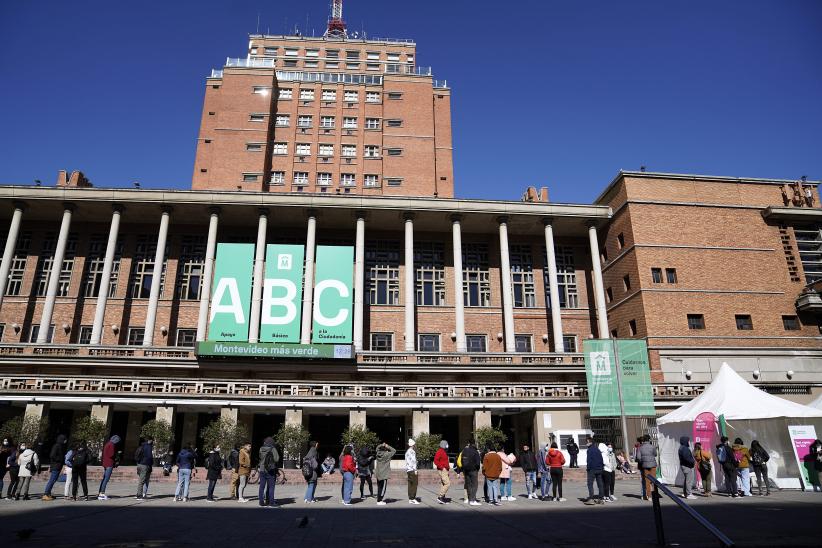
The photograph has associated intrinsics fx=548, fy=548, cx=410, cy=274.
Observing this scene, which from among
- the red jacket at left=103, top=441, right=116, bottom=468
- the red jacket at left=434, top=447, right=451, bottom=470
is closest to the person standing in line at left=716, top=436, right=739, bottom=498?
the red jacket at left=434, top=447, right=451, bottom=470

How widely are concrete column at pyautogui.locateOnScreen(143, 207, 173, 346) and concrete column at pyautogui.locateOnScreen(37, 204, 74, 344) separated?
5.46 meters

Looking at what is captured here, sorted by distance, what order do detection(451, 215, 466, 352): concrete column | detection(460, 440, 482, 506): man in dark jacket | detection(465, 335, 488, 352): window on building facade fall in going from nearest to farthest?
1. detection(460, 440, 482, 506): man in dark jacket
2. detection(451, 215, 466, 352): concrete column
3. detection(465, 335, 488, 352): window on building facade

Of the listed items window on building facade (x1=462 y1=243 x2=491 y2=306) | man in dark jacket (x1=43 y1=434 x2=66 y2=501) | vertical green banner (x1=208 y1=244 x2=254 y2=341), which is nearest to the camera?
man in dark jacket (x1=43 y1=434 x2=66 y2=501)

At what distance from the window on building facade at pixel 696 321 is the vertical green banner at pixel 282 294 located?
80.5 feet

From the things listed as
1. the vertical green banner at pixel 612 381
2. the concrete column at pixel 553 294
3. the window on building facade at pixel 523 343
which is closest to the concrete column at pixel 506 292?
the window on building facade at pixel 523 343

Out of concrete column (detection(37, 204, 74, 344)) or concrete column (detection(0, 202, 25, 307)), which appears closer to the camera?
concrete column (detection(37, 204, 74, 344))

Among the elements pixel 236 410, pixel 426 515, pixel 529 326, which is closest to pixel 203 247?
pixel 236 410

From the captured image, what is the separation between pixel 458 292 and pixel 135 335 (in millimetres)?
21940

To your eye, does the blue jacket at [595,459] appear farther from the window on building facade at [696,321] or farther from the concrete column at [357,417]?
the window on building facade at [696,321]

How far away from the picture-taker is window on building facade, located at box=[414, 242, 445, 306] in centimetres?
3906

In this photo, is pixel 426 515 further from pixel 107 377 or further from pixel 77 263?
pixel 77 263

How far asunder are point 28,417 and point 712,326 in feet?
128

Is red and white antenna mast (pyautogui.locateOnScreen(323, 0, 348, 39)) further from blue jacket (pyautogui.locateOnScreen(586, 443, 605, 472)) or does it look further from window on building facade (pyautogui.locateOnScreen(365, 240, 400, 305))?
blue jacket (pyautogui.locateOnScreen(586, 443, 605, 472))

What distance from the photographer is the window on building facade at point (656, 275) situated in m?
35.1
